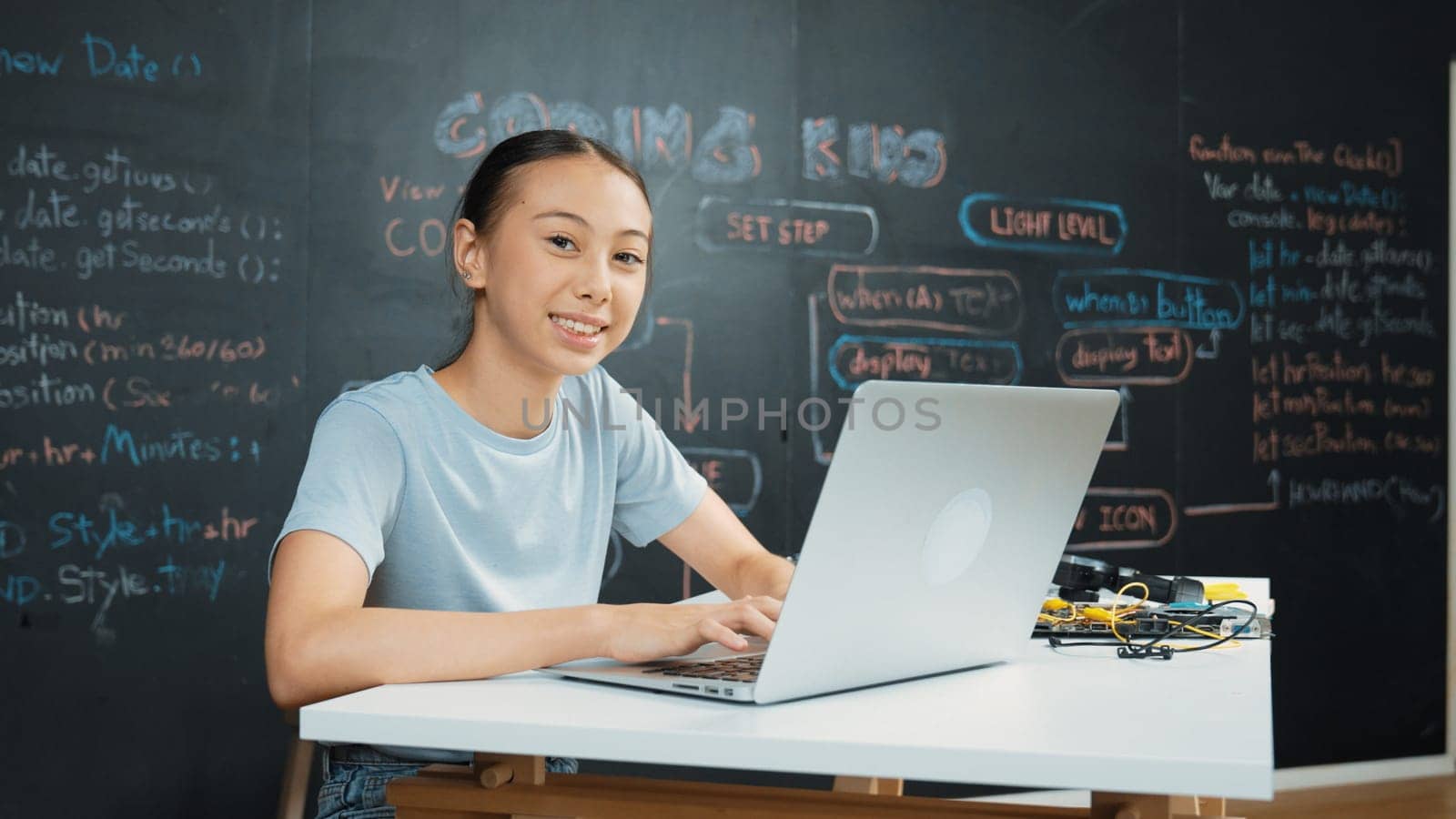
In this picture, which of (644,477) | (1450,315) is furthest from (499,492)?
(1450,315)

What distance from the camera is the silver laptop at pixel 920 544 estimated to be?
105 centimetres

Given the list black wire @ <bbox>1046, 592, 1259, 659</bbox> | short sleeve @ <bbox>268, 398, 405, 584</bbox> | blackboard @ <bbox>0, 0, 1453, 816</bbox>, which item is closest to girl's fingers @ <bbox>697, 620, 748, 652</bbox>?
short sleeve @ <bbox>268, 398, 405, 584</bbox>

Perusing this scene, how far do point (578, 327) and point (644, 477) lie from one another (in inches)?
12.9

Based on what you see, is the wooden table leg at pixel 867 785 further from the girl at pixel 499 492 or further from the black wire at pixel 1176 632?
the black wire at pixel 1176 632

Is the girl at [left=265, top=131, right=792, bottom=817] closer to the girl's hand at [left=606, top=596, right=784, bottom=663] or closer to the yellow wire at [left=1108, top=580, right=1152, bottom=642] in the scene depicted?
the girl's hand at [left=606, top=596, right=784, bottom=663]

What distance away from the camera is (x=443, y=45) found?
10.8 feet

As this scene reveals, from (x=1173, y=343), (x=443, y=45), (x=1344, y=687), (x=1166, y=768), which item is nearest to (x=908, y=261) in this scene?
(x=1173, y=343)

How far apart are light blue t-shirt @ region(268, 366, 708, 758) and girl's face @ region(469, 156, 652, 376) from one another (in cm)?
11

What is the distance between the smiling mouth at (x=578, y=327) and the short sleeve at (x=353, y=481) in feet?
0.75

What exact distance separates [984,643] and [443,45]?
2396 mm

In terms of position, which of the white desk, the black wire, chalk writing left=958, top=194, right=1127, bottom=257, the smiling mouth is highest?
chalk writing left=958, top=194, right=1127, bottom=257

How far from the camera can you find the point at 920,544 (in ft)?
3.80

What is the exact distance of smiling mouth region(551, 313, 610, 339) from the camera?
62.9 inches

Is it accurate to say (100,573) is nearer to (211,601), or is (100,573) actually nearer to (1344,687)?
(211,601)
